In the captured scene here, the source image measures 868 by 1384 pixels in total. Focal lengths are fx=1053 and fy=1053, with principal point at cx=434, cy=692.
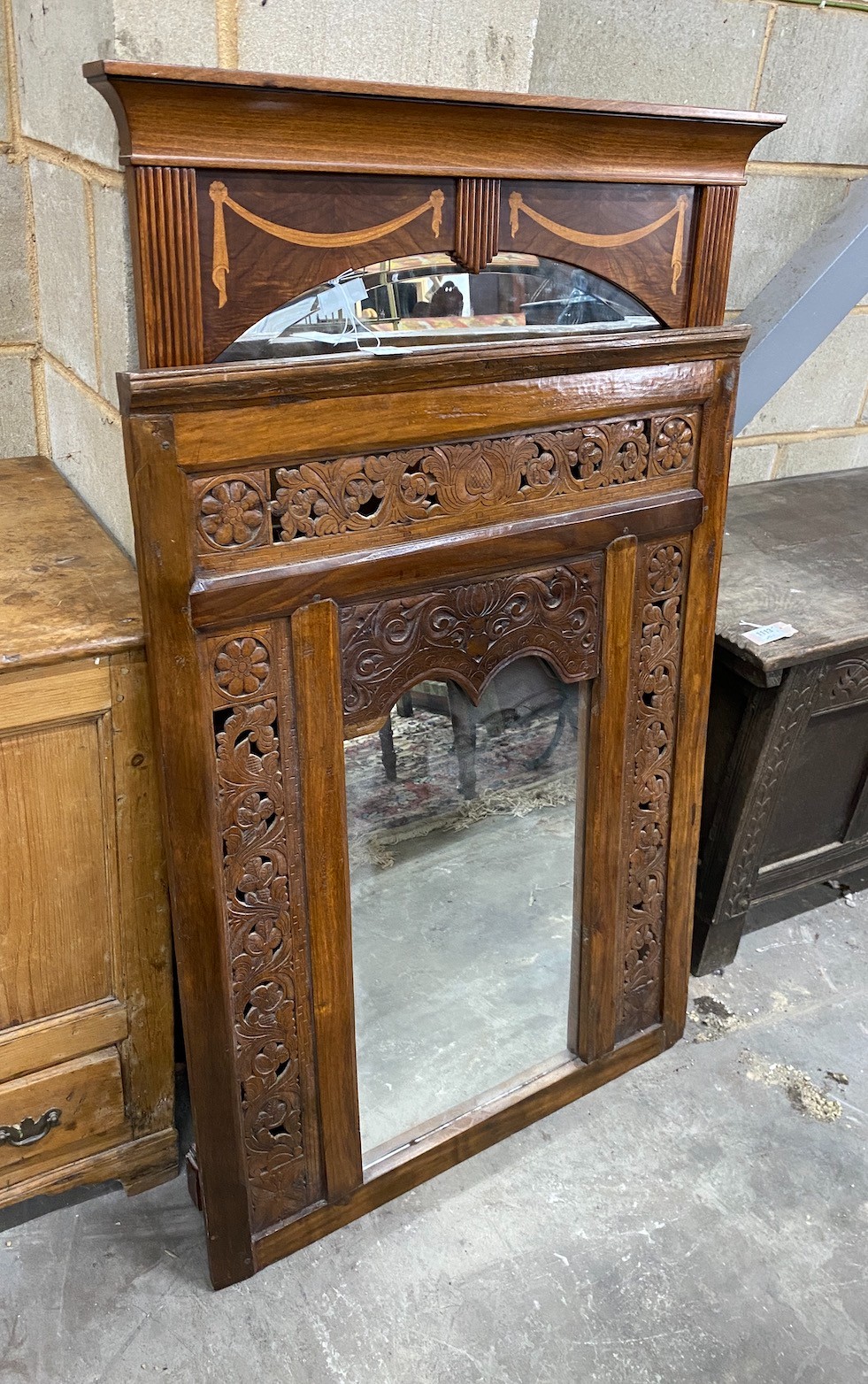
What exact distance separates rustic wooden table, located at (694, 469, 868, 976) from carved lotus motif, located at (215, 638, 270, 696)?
3.07 feet

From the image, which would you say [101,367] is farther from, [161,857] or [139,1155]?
[139,1155]

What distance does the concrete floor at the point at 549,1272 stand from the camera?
4.92 feet

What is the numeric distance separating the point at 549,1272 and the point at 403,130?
1.61 meters

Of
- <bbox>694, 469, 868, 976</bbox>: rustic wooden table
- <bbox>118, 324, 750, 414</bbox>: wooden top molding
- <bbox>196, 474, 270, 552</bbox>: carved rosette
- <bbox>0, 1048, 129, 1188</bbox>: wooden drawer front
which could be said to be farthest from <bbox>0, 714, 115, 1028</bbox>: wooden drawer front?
<bbox>694, 469, 868, 976</bbox>: rustic wooden table

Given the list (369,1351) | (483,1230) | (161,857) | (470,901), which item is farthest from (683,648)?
(369,1351)

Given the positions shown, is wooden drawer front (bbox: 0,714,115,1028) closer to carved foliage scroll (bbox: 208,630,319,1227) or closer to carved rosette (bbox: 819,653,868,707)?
carved foliage scroll (bbox: 208,630,319,1227)

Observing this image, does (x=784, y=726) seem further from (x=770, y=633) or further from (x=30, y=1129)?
(x=30, y=1129)

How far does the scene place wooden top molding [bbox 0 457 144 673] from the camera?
1.34 meters

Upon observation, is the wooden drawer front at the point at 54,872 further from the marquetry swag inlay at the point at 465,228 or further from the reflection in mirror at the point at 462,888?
the marquetry swag inlay at the point at 465,228

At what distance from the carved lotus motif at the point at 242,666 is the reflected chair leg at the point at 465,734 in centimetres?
35

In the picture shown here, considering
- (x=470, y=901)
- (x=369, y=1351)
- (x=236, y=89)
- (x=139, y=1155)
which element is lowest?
(x=369, y=1351)

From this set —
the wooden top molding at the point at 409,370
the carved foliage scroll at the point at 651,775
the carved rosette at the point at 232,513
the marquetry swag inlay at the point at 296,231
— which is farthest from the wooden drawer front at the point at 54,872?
the carved foliage scroll at the point at 651,775

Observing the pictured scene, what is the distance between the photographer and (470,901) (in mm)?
1838

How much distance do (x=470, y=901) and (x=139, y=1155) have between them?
26.5 inches
